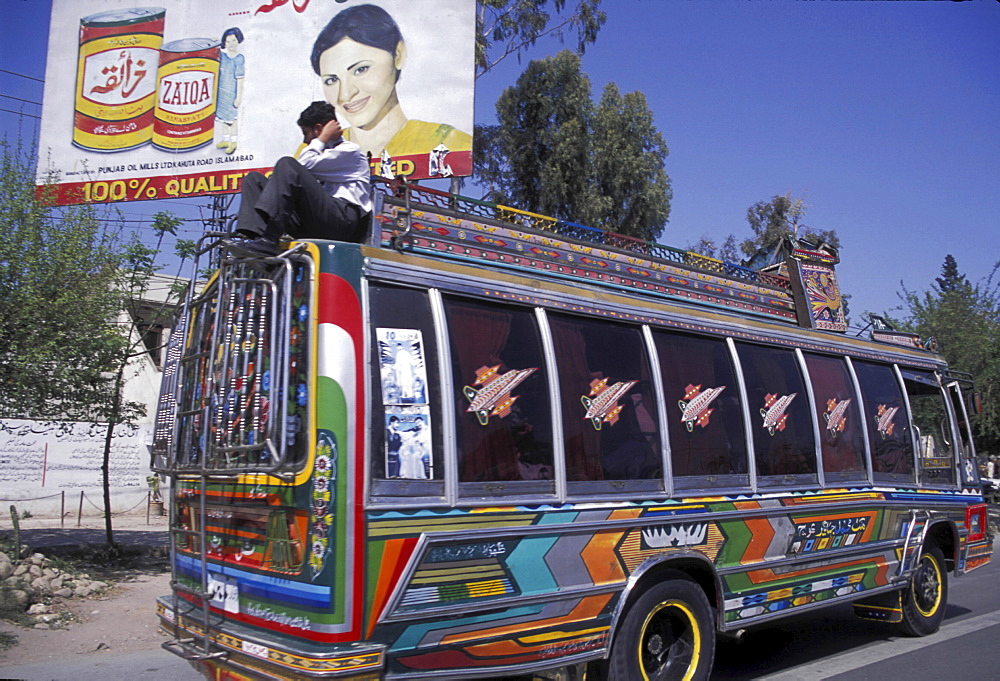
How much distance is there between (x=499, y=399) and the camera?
429cm

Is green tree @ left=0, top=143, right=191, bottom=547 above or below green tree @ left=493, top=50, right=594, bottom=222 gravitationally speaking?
below

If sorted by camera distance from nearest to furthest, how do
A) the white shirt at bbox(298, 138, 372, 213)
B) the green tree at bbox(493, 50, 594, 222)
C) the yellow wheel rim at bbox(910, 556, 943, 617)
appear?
1. the white shirt at bbox(298, 138, 372, 213)
2. the yellow wheel rim at bbox(910, 556, 943, 617)
3. the green tree at bbox(493, 50, 594, 222)

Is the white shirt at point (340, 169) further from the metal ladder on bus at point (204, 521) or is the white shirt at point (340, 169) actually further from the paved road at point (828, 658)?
the paved road at point (828, 658)

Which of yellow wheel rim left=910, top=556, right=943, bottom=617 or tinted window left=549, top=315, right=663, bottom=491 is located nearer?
tinted window left=549, top=315, right=663, bottom=491

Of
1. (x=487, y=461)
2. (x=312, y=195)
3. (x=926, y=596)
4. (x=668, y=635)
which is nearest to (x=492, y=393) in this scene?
(x=487, y=461)

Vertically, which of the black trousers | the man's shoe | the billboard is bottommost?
the man's shoe

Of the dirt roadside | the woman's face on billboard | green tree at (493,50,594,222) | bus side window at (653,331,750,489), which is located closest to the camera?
bus side window at (653,331,750,489)

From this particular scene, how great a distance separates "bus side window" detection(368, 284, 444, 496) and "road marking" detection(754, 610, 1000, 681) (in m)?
4.07

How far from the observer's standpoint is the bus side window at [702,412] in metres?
5.37

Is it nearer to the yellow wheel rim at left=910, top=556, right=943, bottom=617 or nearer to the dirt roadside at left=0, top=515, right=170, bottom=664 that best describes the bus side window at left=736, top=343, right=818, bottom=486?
the yellow wheel rim at left=910, top=556, right=943, bottom=617

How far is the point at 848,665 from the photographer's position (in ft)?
22.1

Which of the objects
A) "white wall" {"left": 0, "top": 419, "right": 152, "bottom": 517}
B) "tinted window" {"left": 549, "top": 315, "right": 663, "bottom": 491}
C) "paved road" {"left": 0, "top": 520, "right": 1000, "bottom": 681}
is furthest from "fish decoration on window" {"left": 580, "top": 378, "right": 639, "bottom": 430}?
"white wall" {"left": 0, "top": 419, "right": 152, "bottom": 517}

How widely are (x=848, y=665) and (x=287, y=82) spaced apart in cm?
1298

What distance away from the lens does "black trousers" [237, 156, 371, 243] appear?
4.04 meters
